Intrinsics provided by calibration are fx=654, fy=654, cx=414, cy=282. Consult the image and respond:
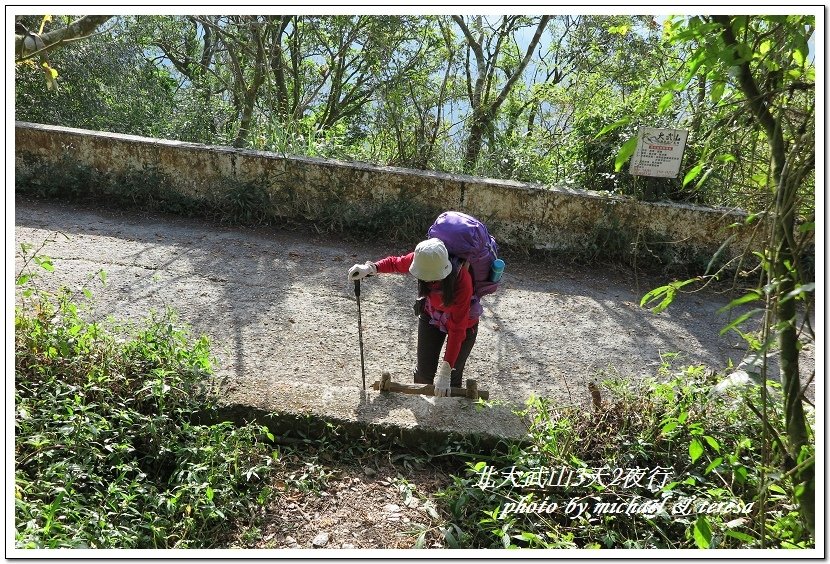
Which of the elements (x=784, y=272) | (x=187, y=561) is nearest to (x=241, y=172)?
(x=187, y=561)

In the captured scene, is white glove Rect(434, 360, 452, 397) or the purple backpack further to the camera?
white glove Rect(434, 360, 452, 397)

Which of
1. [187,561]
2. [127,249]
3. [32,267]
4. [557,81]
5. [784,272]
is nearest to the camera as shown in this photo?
[784,272]

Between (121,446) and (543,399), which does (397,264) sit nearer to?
(543,399)

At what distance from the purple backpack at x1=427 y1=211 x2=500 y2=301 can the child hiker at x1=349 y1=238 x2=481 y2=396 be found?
0.25 feet

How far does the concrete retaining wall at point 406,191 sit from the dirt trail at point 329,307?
419 millimetres

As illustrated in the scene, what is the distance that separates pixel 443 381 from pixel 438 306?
0.42 m

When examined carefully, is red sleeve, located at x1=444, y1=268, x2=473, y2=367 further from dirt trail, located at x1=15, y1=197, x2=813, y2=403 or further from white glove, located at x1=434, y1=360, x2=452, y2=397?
dirt trail, located at x1=15, y1=197, x2=813, y2=403

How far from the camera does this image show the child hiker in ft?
11.0

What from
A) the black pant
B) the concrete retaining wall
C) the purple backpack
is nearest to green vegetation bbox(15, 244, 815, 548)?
the black pant
